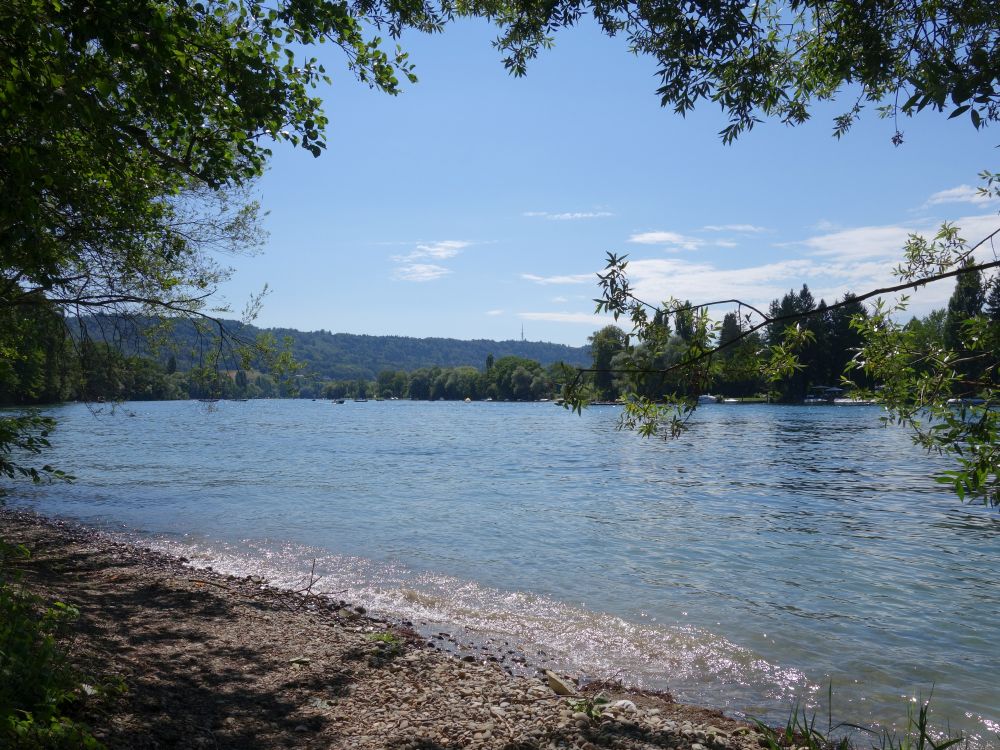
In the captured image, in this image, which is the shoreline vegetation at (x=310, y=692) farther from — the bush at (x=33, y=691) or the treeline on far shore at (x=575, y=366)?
the treeline on far shore at (x=575, y=366)

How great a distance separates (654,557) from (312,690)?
10.3 meters

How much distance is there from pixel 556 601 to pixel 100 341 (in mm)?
10187

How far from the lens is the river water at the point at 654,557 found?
924 cm

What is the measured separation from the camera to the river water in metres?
9.24

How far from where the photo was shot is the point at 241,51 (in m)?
6.45

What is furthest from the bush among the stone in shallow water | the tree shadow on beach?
the stone in shallow water

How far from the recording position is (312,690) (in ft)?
22.6

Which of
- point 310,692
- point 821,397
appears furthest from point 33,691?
point 821,397

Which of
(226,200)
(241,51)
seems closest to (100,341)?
(226,200)

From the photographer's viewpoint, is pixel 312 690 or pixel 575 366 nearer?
pixel 575 366

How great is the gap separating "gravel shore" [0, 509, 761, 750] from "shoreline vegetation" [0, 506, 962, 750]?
2 cm

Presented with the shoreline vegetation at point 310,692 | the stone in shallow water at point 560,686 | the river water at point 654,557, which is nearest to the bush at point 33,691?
the shoreline vegetation at point 310,692

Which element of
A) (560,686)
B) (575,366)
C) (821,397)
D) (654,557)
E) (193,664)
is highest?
(575,366)

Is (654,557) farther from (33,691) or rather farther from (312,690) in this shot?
(33,691)
